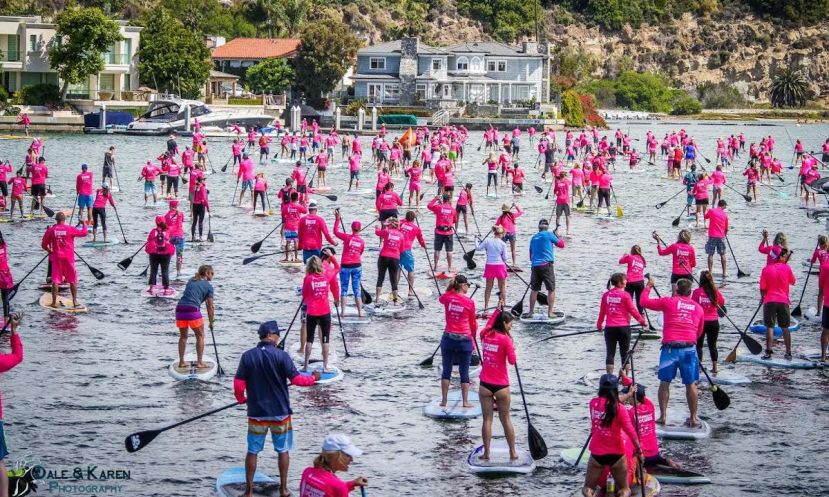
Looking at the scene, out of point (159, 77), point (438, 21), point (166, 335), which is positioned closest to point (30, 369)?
point (166, 335)

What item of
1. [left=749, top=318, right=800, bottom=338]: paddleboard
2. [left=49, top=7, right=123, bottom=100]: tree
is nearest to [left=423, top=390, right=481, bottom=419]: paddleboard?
[left=749, top=318, right=800, bottom=338]: paddleboard

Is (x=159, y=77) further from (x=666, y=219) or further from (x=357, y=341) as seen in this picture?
(x=357, y=341)

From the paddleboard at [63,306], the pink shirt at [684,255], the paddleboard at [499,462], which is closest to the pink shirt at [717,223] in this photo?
the pink shirt at [684,255]

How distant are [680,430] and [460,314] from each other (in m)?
3.64

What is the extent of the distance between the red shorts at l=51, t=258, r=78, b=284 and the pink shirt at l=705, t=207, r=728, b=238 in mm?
14912

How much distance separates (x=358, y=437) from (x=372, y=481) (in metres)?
1.65

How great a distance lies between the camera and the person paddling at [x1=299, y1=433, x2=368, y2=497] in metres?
10.4

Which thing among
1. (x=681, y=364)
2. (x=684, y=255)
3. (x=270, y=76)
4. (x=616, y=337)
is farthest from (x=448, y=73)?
(x=681, y=364)

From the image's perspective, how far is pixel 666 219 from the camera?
45.2 metres

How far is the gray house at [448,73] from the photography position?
12912cm

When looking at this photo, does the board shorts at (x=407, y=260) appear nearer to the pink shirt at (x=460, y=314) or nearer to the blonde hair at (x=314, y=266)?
the blonde hair at (x=314, y=266)

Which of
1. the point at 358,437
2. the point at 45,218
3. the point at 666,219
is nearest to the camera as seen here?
the point at 358,437

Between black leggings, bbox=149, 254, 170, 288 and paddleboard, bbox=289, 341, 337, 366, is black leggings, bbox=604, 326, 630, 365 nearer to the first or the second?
paddleboard, bbox=289, 341, 337, 366

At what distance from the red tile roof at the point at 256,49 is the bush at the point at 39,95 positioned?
114 ft
